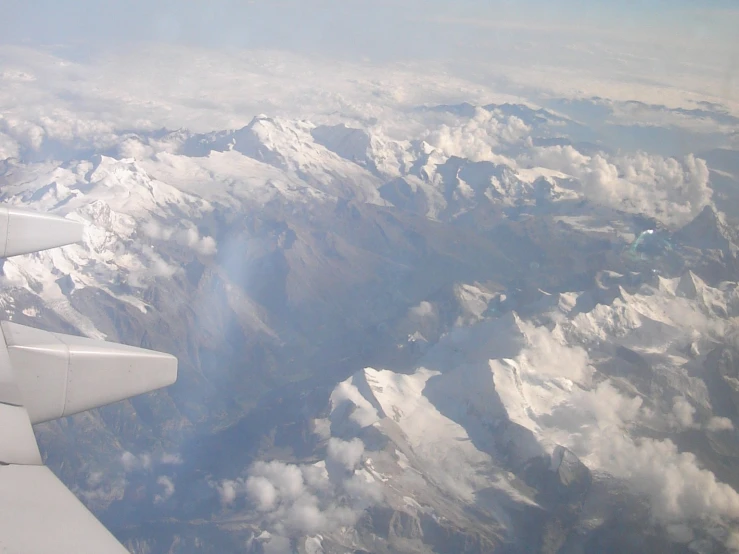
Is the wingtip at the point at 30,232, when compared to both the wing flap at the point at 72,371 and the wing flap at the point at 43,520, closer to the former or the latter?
the wing flap at the point at 72,371

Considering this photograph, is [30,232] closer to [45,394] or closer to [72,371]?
[72,371]

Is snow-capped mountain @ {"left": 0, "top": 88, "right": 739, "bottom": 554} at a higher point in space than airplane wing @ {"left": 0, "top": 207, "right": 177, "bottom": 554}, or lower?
lower

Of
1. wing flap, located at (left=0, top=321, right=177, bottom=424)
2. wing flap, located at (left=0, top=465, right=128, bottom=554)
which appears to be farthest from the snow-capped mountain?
wing flap, located at (left=0, top=465, right=128, bottom=554)

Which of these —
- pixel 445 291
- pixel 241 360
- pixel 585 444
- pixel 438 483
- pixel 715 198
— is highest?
pixel 715 198

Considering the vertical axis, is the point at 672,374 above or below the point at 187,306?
above

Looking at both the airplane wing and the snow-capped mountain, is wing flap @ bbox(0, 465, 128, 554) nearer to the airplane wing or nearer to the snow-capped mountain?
the airplane wing

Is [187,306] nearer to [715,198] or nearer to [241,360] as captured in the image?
[241,360]

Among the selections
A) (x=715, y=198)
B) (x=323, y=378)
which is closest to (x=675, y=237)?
(x=715, y=198)
